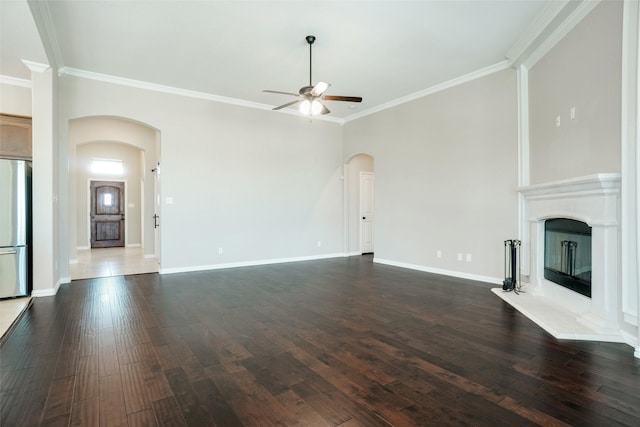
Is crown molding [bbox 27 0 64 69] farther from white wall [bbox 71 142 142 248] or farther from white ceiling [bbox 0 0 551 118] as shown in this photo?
white wall [bbox 71 142 142 248]

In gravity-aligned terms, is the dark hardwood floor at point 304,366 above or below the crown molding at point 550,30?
below

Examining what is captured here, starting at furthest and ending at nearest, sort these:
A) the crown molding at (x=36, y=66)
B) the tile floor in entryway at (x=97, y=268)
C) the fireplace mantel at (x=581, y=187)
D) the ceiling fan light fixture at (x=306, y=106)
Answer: the ceiling fan light fixture at (x=306, y=106) → the crown molding at (x=36, y=66) → the tile floor in entryway at (x=97, y=268) → the fireplace mantel at (x=581, y=187)

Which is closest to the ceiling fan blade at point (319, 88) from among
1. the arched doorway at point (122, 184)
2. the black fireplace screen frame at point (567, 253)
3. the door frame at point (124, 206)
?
the black fireplace screen frame at point (567, 253)

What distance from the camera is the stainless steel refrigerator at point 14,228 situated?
4215 millimetres

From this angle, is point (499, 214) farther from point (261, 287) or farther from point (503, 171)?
point (261, 287)

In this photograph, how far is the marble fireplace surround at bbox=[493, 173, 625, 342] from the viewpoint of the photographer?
2838 millimetres

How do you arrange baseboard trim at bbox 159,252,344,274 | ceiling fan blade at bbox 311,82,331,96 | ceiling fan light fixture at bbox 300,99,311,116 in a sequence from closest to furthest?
ceiling fan blade at bbox 311,82,331,96
ceiling fan light fixture at bbox 300,99,311,116
baseboard trim at bbox 159,252,344,274

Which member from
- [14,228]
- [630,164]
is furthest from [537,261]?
[14,228]

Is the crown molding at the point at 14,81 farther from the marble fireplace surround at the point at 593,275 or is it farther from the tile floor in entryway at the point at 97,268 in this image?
the marble fireplace surround at the point at 593,275

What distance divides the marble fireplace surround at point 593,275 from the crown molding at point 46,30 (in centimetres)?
536

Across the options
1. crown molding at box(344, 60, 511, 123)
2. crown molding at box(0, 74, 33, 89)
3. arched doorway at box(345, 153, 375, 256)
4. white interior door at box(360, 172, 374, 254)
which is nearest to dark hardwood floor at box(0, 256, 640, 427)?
crown molding at box(0, 74, 33, 89)

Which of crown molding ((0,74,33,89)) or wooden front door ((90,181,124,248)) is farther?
wooden front door ((90,181,124,248))

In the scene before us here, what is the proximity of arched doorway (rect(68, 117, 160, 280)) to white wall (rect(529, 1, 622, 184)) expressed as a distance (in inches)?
234

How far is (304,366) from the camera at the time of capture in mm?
2367
